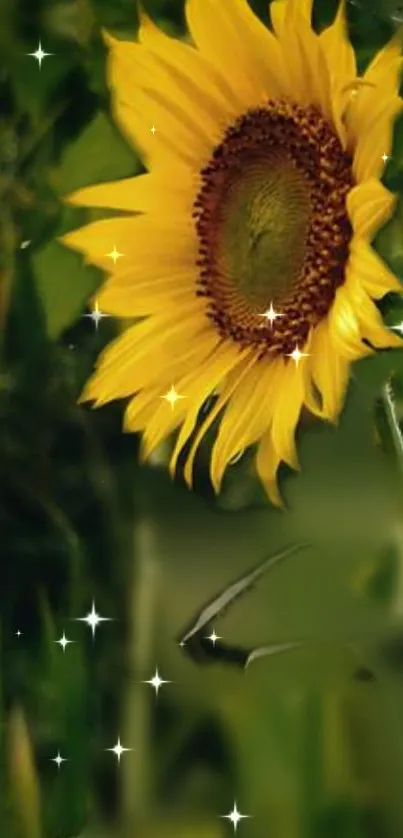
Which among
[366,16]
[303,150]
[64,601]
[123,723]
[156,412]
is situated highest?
[366,16]

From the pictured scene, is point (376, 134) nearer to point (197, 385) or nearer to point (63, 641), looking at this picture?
point (197, 385)

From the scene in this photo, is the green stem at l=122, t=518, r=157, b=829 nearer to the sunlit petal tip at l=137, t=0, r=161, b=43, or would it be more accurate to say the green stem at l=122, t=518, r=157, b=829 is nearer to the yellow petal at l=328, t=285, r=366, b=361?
the yellow petal at l=328, t=285, r=366, b=361

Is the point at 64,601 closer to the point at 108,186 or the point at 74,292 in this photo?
the point at 74,292

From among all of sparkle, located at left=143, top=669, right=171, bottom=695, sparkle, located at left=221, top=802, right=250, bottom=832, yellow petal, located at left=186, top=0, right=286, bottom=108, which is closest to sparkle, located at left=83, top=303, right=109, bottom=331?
yellow petal, located at left=186, top=0, right=286, bottom=108

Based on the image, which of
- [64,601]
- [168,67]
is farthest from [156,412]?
[168,67]

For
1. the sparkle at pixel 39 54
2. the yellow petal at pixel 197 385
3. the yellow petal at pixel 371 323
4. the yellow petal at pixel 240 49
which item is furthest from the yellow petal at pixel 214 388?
the sparkle at pixel 39 54

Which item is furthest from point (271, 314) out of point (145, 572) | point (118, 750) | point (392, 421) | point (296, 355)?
point (118, 750)

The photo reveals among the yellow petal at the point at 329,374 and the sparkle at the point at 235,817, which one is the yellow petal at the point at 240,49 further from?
the sparkle at the point at 235,817
